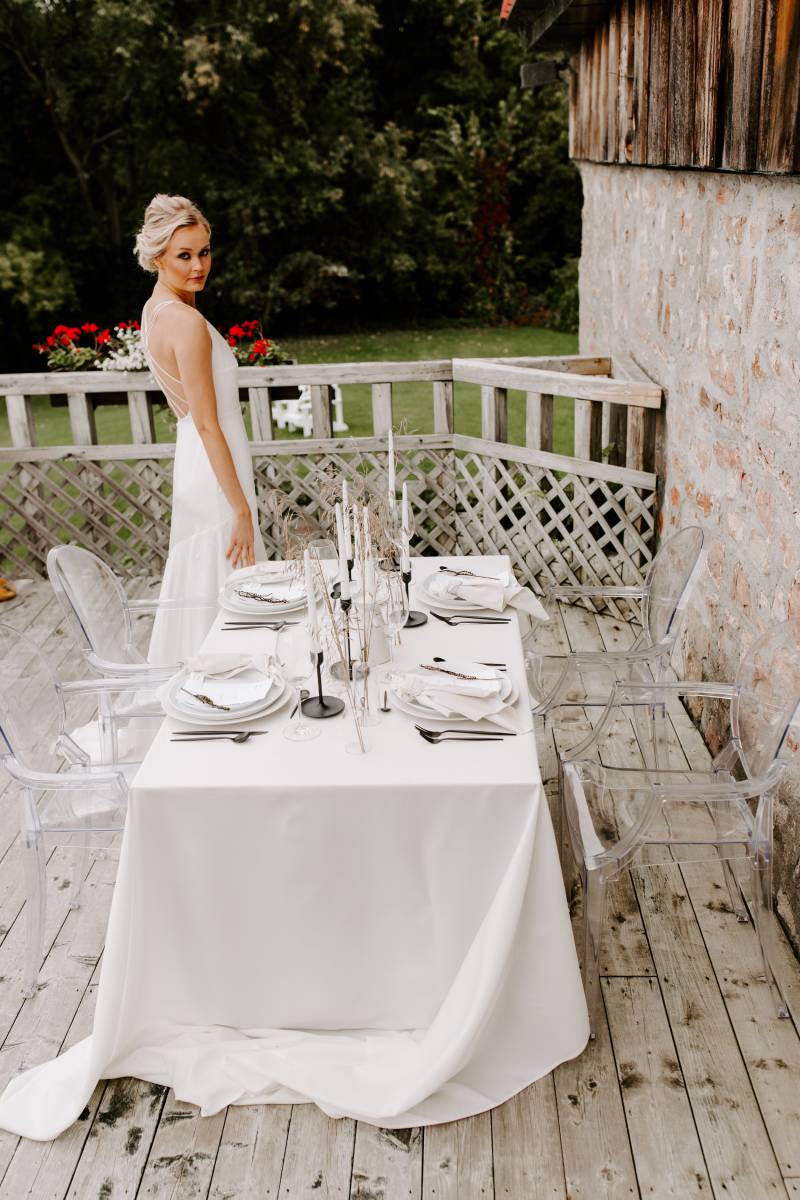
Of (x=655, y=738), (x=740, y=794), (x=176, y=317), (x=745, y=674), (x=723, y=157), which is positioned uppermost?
(x=723, y=157)

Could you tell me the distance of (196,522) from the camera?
3.76m

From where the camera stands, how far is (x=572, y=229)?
53.2 feet

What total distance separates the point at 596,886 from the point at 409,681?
2.19 feet

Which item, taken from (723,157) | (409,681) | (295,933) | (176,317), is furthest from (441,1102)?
(723,157)

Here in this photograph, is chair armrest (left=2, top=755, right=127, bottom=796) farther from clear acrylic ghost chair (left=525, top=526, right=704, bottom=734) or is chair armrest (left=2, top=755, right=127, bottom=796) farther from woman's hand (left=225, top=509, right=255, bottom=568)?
clear acrylic ghost chair (left=525, top=526, right=704, bottom=734)

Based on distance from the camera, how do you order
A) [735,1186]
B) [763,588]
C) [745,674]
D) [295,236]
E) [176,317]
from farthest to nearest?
[295,236] < [176,317] < [763,588] < [745,674] < [735,1186]

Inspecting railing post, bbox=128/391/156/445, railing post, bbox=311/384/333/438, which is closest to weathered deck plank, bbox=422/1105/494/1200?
railing post, bbox=311/384/333/438

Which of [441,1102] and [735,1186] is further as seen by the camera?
[441,1102]

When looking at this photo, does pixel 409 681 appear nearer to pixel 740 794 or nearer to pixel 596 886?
pixel 596 886

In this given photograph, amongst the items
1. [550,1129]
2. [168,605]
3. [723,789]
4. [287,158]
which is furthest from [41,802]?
[287,158]

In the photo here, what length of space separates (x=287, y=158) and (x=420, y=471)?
10.1 m

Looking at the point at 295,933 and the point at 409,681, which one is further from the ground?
the point at 409,681

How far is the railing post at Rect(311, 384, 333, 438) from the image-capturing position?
543 cm

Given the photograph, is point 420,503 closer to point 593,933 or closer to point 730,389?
point 730,389
